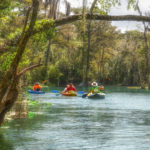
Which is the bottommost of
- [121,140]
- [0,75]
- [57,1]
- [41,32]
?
[121,140]

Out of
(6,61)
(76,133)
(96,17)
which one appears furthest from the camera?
(76,133)

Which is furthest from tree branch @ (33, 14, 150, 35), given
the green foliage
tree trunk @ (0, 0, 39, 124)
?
the green foliage

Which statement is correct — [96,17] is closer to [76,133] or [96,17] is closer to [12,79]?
[12,79]

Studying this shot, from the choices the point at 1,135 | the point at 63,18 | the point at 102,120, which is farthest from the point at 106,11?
the point at 102,120

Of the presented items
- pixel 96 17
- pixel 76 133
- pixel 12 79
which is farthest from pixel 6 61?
pixel 76 133

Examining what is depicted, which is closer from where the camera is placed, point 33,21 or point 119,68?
point 33,21

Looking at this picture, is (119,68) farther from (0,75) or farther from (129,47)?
(0,75)

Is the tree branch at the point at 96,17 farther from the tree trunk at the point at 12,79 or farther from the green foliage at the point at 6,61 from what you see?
the green foliage at the point at 6,61

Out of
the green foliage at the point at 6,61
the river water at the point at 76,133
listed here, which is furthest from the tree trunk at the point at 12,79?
the river water at the point at 76,133

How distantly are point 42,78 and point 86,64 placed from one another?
9.18 meters

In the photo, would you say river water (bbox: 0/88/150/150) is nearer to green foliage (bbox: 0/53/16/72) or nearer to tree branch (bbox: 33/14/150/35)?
green foliage (bbox: 0/53/16/72)

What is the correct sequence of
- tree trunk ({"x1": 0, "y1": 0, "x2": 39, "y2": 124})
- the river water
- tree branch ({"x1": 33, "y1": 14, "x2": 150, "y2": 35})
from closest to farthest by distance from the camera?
1. tree trunk ({"x1": 0, "y1": 0, "x2": 39, "y2": 124})
2. tree branch ({"x1": 33, "y1": 14, "x2": 150, "y2": 35})
3. the river water

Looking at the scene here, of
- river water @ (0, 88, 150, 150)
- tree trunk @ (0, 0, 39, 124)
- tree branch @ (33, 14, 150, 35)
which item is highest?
tree branch @ (33, 14, 150, 35)

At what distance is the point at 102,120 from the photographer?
18312 millimetres
